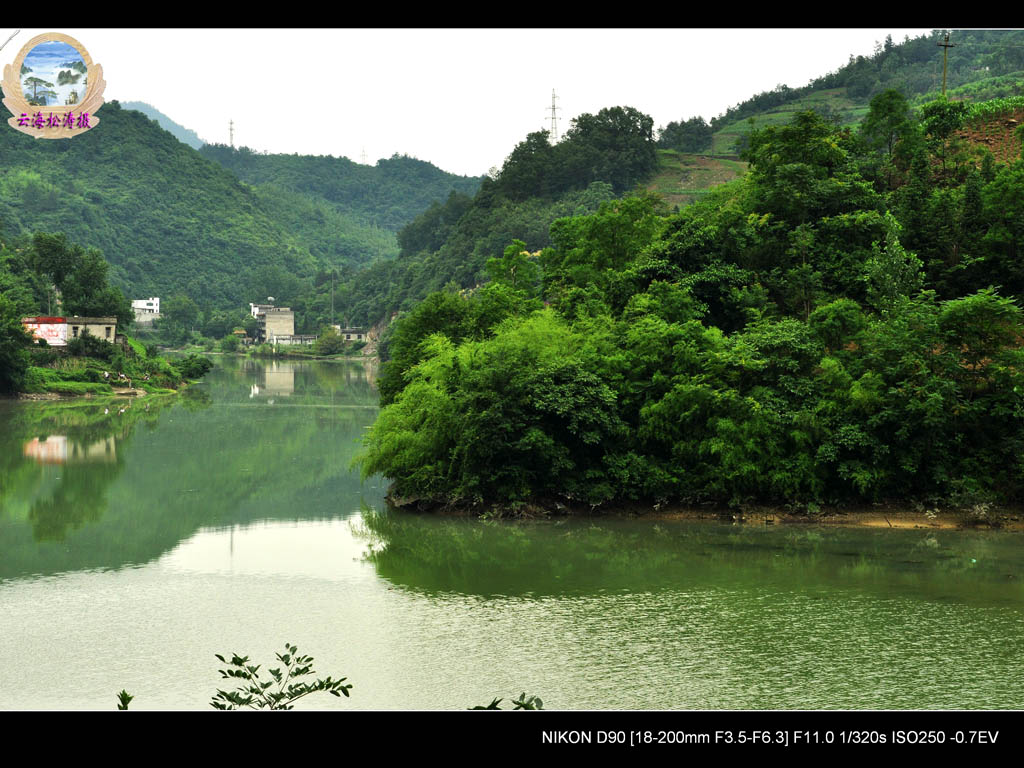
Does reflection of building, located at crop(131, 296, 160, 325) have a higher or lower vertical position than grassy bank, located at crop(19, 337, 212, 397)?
higher

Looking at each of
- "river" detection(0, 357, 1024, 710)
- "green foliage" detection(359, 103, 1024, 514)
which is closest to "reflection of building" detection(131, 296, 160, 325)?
"river" detection(0, 357, 1024, 710)

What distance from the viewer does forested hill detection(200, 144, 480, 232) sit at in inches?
6767

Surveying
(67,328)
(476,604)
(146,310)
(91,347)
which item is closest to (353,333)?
(146,310)

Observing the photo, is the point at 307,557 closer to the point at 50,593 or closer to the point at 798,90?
the point at 50,593

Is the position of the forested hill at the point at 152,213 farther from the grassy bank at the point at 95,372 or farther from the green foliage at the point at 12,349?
the green foliage at the point at 12,349

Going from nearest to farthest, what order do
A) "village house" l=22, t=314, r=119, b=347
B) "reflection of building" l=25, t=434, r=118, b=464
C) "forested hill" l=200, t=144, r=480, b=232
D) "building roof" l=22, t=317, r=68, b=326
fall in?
"reflection of building" l=25, t=434, r=118, b=464
"building roof" l=22, t=317, r=68, b=326
"village house" l=22, t=314, r=119, b=347
"forested hill" l=200, t=144, r=480, b=232

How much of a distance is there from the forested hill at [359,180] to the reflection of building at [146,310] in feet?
225

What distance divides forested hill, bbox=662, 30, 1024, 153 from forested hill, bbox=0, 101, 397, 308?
Result: 50737 millimetres

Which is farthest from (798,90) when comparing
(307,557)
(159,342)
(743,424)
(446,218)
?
(307,557)

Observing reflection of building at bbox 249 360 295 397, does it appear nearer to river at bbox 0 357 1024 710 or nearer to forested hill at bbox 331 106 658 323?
forested hill at bbox 331 106 658 323

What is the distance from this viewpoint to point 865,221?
25859mm

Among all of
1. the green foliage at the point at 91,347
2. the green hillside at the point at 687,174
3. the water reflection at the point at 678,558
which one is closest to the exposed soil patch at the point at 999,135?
the water reflection at the point at 678,558

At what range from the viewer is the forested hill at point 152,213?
107 m

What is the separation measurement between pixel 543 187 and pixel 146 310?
44.1m
